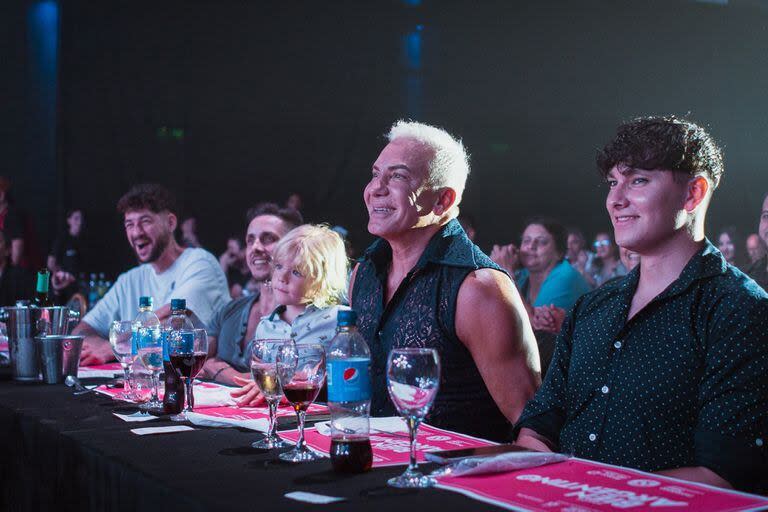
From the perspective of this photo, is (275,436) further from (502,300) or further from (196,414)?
(502,300)

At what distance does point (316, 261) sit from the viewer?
279cm

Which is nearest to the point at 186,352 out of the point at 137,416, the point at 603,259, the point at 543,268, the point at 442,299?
the point at 137,416

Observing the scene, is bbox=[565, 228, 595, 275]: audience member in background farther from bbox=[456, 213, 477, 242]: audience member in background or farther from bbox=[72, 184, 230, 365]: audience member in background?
bbox=[72, 184, 230, 365]: audience member in background

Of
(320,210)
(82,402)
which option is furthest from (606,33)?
(82,402)

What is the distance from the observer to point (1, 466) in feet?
6.41

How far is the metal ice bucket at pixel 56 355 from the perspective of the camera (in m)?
2.49

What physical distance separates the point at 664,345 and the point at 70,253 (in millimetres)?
6358

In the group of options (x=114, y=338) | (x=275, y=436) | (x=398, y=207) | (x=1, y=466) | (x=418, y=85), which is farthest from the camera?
(x=418, y=85)

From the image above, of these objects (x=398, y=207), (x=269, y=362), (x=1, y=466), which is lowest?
(x=1, y=466)

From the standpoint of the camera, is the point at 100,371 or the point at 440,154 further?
the point at 100,371

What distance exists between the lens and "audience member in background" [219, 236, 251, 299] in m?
7.21

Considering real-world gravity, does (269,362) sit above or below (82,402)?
above

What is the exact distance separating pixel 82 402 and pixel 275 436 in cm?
84

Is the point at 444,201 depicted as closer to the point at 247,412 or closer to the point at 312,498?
the point at 247,412
